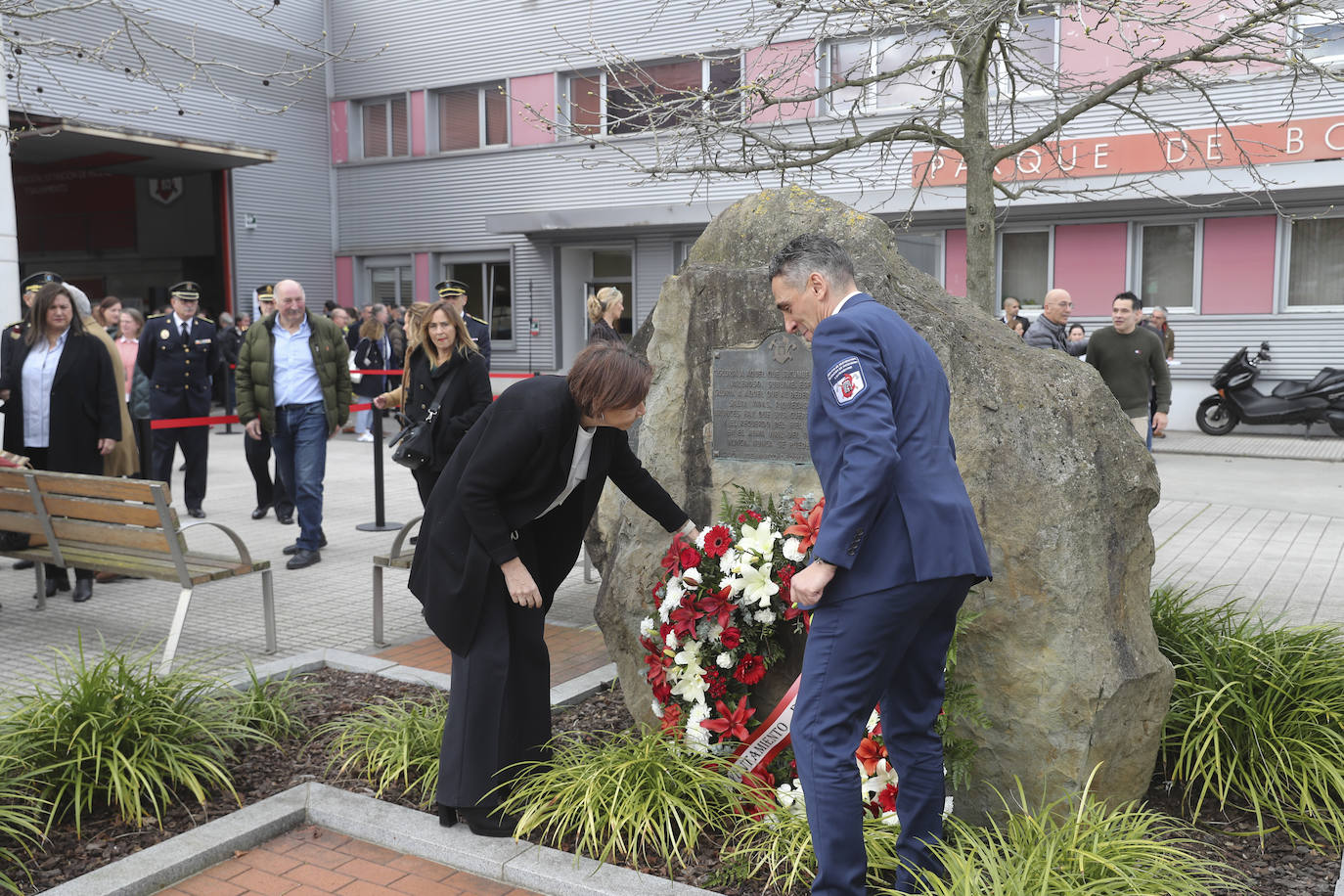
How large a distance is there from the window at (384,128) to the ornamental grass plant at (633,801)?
921 inches

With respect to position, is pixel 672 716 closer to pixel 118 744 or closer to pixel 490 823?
pixel 490 823

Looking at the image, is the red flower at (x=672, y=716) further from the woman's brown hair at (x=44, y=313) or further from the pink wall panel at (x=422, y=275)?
the pink wall panel at (x=422, y=275)

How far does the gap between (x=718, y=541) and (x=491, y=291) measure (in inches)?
850

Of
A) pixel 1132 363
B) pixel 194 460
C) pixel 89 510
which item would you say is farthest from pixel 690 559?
pixel 194 460

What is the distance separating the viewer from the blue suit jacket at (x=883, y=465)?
9.57ft

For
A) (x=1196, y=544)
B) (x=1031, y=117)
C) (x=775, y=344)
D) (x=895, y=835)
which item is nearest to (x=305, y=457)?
(x=775, y=344)

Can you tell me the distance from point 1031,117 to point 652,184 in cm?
796

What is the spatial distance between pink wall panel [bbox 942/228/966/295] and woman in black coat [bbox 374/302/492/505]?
14.0m

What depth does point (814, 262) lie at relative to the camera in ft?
10.4

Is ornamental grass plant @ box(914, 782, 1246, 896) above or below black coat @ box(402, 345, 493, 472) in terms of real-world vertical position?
below

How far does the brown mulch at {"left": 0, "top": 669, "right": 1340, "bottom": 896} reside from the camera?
3578 millimetres

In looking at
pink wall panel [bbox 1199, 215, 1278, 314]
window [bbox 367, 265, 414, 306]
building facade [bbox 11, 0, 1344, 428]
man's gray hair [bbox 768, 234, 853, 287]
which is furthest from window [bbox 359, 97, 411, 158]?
man's gray hair [bbox 768, 234, 853, 287]

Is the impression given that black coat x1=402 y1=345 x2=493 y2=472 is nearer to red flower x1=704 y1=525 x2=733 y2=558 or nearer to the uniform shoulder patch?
red flower x1=704 y1=525 x2=733 y2=558

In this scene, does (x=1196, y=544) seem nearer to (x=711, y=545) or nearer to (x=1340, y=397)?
(x=711, y=545)
